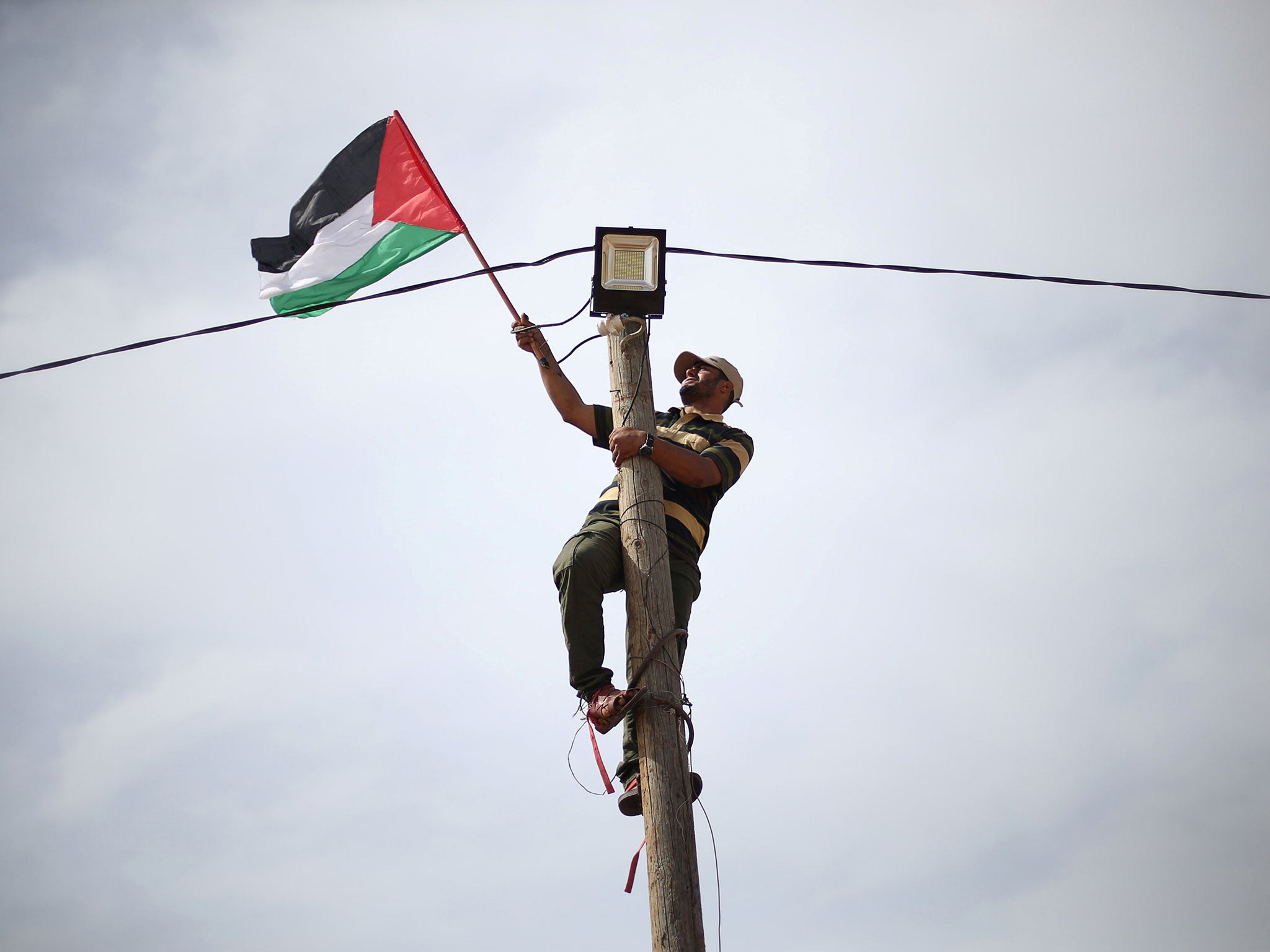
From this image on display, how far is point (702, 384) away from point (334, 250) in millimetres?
2261

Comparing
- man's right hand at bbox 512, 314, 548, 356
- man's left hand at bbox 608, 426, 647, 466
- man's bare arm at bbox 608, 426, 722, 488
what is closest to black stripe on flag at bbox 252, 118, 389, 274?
man's right hand at bbox 512, 314, 548, 356

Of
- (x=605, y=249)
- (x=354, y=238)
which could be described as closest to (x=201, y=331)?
(x=354, y=238)

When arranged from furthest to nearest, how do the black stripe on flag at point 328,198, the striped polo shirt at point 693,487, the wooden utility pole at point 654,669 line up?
1. the black stripe on flag at point 328,198
2. the striped polo shirt at point 693,487
3. the wooden utility pole at point 654,669

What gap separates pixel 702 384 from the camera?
5.66 metres

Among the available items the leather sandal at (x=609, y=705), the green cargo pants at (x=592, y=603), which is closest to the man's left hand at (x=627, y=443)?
the green cargo pants at (x=592, y=603)

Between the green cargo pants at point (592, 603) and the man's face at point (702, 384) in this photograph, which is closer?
the green cargo pants at point (592, 603)

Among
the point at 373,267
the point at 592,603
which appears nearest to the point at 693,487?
the point at 592,603

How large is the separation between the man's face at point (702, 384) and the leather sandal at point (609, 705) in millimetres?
1724

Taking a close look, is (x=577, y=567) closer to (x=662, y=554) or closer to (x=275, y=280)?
(x=662, y=554)

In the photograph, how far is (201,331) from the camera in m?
5.58

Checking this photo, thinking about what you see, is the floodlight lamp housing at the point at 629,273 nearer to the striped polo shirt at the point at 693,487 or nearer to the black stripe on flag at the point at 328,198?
the striped polo shirt at the point at 693,487

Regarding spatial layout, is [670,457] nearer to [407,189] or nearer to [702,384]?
[702,384]

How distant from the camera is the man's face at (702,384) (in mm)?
5664

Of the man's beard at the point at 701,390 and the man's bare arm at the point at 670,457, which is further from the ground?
the man's beard at the point at 701,390
